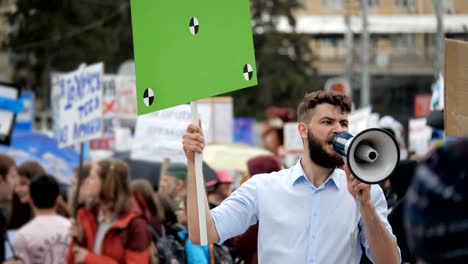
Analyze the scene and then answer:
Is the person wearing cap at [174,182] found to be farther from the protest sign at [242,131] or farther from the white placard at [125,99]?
the protest sign at [242,131]

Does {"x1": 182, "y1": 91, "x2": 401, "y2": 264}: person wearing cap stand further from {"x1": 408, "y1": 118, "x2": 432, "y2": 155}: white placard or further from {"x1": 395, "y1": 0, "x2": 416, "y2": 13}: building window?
{"x1": 395, "y1": 0, "x2": 416, "y2": 13}: building window

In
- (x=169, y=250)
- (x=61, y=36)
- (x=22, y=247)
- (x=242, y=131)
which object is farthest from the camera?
(x=242, y=131)

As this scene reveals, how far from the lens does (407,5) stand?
60.2 metres

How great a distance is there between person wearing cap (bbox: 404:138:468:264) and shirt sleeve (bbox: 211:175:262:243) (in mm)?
2745

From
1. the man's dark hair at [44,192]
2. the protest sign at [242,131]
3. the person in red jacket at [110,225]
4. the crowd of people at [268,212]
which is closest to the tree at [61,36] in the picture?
the protest sign at [242,131]

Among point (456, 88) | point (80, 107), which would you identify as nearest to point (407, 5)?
point (80, 107)

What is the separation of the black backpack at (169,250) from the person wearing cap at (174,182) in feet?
3.45

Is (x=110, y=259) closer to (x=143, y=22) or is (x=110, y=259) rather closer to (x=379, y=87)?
(x=143, y=22)

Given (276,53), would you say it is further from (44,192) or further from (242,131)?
(44,192)

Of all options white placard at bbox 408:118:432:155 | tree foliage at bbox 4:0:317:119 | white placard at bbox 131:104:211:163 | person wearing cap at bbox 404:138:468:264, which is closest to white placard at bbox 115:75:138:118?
white placard at bbox 408:118:432:155

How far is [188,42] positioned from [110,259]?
3.06 metres

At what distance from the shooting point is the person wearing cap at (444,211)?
6.74 feet

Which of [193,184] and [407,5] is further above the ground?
[407,5]

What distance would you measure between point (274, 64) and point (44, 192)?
135 feet
